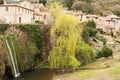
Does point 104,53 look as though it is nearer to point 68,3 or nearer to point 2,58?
point 2,58

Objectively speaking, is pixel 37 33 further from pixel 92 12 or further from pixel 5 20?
pixel 92 12

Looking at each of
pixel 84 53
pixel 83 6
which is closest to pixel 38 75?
pixel 84 53

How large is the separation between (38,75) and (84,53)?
28.5 feet

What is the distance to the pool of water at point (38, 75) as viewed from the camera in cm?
3659

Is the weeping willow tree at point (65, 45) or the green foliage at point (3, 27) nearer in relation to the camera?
the weeping willow tree at point (65, 45)

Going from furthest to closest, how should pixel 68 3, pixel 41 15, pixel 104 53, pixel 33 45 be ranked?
pixel 68 3
pixel 41 15
pixel 104 53
pixel 33 45

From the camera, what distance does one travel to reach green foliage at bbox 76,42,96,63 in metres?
42.6

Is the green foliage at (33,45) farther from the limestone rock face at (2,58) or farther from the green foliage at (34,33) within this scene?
the limestone rock face at (2,58)

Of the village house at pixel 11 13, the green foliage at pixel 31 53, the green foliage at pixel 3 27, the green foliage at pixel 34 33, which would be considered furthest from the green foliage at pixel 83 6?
the green foliage at pixel 3 27

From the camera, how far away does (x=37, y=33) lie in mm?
47344

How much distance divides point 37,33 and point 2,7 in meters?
11.7

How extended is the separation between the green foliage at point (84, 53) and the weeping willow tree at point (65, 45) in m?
2.18

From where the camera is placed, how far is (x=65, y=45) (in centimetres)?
4003

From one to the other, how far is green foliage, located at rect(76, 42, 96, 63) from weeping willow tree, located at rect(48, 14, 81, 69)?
2177 mm
